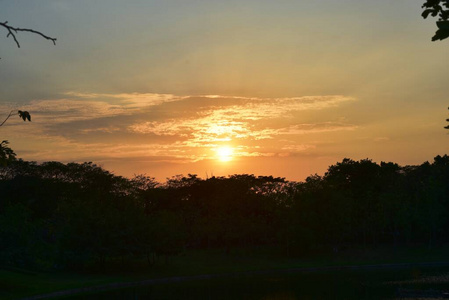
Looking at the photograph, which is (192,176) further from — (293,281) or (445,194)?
(293,281)

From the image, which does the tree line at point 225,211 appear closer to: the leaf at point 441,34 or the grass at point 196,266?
the grass at point 196,266

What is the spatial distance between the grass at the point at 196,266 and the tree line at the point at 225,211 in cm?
203

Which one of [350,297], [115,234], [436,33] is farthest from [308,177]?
[436,33]

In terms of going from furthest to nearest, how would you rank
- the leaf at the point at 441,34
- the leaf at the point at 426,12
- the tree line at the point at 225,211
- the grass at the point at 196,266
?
the tree line at the point at 225,211 → the grass at the point at 196,266 → the leaf at the point at 426,12 → the leaf at the point at 441,34

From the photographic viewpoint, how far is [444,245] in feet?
266

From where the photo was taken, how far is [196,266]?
66562 millimetres

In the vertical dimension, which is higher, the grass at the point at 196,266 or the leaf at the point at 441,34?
the leaf at the point at 441,34

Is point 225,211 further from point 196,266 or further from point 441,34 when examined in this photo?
point 441,34

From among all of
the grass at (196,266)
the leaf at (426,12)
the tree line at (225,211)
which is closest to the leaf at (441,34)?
the leaf at (426,12)

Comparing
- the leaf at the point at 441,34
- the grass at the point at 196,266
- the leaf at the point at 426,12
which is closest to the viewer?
the leaf at the point at 441,34

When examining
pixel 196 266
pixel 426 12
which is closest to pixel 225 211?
pixel 196 266

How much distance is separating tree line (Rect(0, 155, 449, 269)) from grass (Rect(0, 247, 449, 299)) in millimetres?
2026

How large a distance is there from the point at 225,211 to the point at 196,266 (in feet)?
62.2

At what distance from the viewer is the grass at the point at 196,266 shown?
45938 mm
